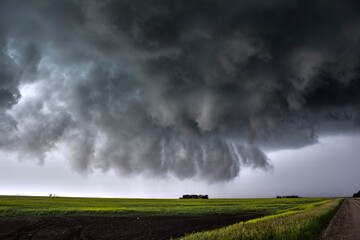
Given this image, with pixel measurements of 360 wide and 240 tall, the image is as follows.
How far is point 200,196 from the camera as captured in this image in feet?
636

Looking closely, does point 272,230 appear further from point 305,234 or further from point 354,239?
point 354,239

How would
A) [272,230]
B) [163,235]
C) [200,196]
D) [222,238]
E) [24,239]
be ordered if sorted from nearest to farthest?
1. [222,238]
2. [272,230]
3. [24,239]
4. [163,235]
5. [200,196]

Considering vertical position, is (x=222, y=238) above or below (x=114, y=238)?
above

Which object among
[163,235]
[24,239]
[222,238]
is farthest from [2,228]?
[222,238]

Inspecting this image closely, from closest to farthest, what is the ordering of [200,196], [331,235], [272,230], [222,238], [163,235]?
[222,238] < [272,230] < [331,235] < [163,235] < [200,196]

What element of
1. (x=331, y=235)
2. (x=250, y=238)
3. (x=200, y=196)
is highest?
(x=250, y=238)

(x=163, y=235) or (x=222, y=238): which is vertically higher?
(x=222, y=238)

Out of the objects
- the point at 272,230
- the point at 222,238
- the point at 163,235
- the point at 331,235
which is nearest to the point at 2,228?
the point at 163,235

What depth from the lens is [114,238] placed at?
18094mm

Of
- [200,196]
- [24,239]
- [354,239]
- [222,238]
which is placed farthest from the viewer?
[200,196]

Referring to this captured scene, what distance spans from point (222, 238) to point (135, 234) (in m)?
11.6

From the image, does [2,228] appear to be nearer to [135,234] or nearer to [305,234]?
[135,234]

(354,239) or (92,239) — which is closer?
(354,239)

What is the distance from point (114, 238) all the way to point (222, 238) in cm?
1112
